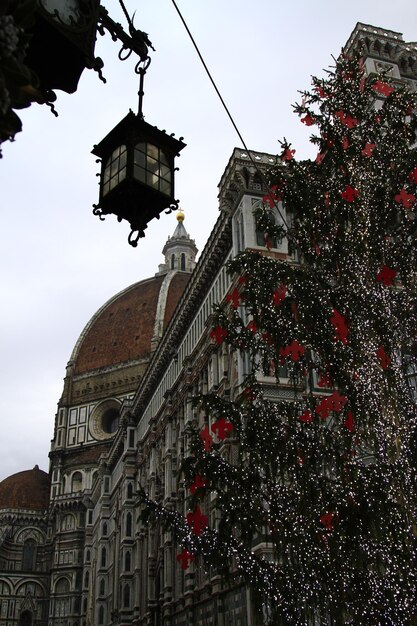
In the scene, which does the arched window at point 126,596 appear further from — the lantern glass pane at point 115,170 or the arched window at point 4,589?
the lantern glass pane at point 115,170

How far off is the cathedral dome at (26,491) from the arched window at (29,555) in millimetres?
3634

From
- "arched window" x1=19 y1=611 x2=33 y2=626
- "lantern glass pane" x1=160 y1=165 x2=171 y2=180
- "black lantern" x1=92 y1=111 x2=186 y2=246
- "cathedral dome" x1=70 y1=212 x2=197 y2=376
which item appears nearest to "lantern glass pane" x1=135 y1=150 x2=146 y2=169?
"black lantern" x1=92 y1=111 x2=186 y2=246

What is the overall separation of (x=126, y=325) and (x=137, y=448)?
41385 mm

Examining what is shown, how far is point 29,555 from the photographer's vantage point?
71812 mm

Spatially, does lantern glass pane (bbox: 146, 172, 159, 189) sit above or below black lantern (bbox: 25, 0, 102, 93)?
below

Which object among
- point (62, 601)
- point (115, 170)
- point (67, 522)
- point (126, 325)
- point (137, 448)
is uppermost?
point (126, 325)

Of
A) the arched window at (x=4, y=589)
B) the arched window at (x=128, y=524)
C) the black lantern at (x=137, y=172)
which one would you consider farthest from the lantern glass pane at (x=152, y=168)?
the arched window at (x=4, y=589)

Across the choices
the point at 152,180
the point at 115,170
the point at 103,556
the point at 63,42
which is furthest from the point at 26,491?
the point at 63,42

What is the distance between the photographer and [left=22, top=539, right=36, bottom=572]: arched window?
70.8 meters

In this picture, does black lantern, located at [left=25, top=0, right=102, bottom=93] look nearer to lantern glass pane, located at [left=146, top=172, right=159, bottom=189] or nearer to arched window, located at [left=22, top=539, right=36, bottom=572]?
lantern glass pane, located at [left=146, top=172, right=159, bottom=189]

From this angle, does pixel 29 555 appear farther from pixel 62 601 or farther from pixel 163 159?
pixel 163 159

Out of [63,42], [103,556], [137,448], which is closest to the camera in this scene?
[63,42]

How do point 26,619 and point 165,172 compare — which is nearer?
point 165,172

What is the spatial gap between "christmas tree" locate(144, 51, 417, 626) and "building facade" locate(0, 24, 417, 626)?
1.63 m
